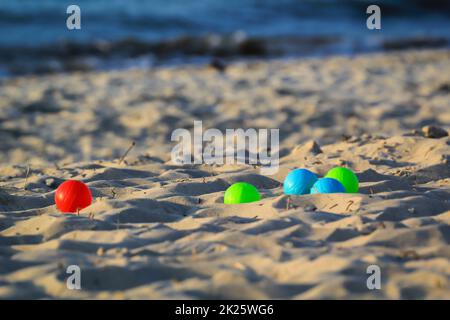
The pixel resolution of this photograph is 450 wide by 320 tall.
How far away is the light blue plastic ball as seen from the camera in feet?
14.1

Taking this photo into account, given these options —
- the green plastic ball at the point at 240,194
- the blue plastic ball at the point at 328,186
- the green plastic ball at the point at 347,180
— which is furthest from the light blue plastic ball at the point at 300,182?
the green plastic ball at the point at 240,194

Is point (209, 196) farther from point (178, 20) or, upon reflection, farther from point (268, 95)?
point (178, 20)

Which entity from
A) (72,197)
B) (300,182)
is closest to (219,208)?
(300,182)

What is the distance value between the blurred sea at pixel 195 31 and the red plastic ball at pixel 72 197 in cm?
783

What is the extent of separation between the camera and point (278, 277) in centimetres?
301

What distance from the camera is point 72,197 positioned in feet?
13.2

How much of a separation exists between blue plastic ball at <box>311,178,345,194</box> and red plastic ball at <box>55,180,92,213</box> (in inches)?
54.8

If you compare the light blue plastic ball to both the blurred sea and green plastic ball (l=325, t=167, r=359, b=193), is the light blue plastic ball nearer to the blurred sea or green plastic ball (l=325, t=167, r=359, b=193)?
green plastic ball (l=325, t=167, r=359, b=193)

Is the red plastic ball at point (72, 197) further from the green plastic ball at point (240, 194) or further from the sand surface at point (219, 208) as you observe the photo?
the green plastic ball at point (240, 194)

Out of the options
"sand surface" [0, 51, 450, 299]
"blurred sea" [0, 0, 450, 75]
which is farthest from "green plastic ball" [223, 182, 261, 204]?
"blurred sea" [0, 0, 450, 75]

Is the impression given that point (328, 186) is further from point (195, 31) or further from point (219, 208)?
point (195, 31)

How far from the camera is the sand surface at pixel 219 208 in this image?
3.00 m
